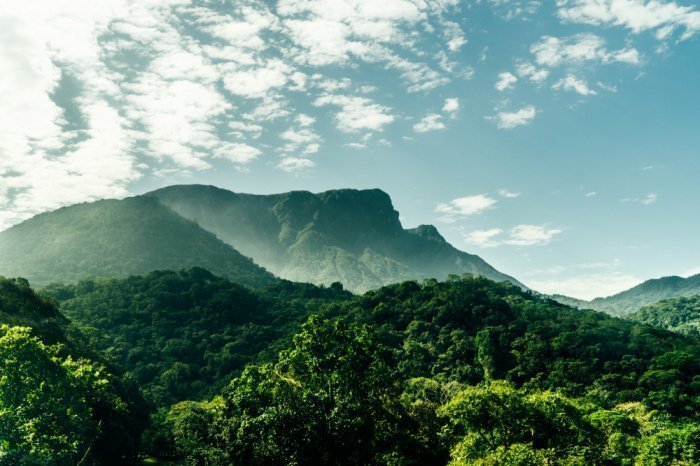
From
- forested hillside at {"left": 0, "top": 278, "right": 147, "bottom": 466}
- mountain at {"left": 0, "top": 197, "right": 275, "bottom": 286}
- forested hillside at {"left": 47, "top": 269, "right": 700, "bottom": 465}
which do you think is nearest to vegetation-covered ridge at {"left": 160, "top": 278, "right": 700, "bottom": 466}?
forested hillside at {"left": 47, "top": 269, "right": 700, "bottom": 465}

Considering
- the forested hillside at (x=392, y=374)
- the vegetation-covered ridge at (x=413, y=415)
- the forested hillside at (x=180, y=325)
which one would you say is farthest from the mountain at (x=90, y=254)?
the vegetation-covered ridge at (x=413, y=415)

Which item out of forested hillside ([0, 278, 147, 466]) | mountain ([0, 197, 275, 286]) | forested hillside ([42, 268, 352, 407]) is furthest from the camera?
mountain ([0, 197, 275, 286])

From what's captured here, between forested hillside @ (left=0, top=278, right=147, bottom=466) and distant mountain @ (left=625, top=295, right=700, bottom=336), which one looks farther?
distant mountain @ (left=625, top=295, right=700, bottom=336)

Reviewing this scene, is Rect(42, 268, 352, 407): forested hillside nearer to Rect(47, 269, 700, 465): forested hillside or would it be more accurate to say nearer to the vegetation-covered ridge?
Rect(47, 269, 700, 465): forested hillside

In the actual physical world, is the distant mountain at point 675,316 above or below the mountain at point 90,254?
below

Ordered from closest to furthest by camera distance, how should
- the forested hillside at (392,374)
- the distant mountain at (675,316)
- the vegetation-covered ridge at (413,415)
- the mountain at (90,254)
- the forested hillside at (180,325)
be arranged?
the vegetation-covered ridge at (413,415) < the forested hillside at (392,374) < the forested hillside at (180,325) < the mountain at (90,254) < the distant mountain at (675,316)

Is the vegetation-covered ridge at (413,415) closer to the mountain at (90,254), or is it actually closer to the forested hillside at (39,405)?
the forested hillside at (39,405)

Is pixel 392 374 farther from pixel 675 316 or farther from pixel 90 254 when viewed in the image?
pixel 675 316

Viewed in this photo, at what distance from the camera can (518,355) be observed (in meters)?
76.7

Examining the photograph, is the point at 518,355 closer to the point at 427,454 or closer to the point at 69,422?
the point at 427,454

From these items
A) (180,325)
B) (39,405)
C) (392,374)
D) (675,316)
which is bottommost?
(180,325)

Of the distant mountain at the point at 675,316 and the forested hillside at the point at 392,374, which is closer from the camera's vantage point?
the forested hillside at the point at 392,374

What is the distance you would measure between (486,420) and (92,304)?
323 ft

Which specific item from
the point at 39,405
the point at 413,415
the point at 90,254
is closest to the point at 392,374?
the point at 413,415
